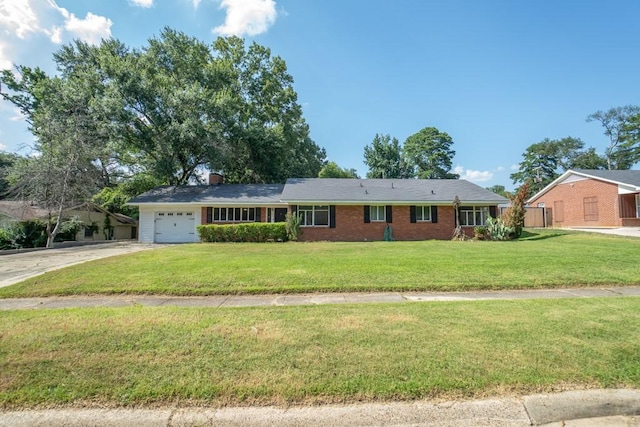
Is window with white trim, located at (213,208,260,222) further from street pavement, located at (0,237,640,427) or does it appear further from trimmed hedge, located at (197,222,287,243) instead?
street pavement, located at (0,237,640,427)

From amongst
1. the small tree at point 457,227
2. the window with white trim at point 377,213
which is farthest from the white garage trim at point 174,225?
the small tree at point 457,227

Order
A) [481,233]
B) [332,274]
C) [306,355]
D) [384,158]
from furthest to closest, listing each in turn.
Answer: [384,158]
[481,233]
[332,274]
[306,355]

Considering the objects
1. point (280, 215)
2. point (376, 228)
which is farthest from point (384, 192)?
point (280, 215)

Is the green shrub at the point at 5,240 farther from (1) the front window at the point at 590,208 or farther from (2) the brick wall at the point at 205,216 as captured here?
(1) the front window at the point at 590,208

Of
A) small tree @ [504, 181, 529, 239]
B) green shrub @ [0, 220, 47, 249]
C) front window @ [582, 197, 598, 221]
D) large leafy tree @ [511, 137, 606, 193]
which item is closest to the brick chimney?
green shrub @ [0, 220, 47, 249]

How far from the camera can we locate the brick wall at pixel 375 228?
2052 centimetres

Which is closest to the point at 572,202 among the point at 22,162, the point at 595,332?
the point at 595,332

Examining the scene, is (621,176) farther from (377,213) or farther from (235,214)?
(235,214)

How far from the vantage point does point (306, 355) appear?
3.68 m

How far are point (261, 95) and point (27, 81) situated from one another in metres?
20.9

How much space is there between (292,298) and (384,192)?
16.3 m

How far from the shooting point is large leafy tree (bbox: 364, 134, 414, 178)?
150ft

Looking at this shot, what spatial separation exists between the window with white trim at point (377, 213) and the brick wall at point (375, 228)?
10.5 inches

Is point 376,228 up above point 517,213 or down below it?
below
